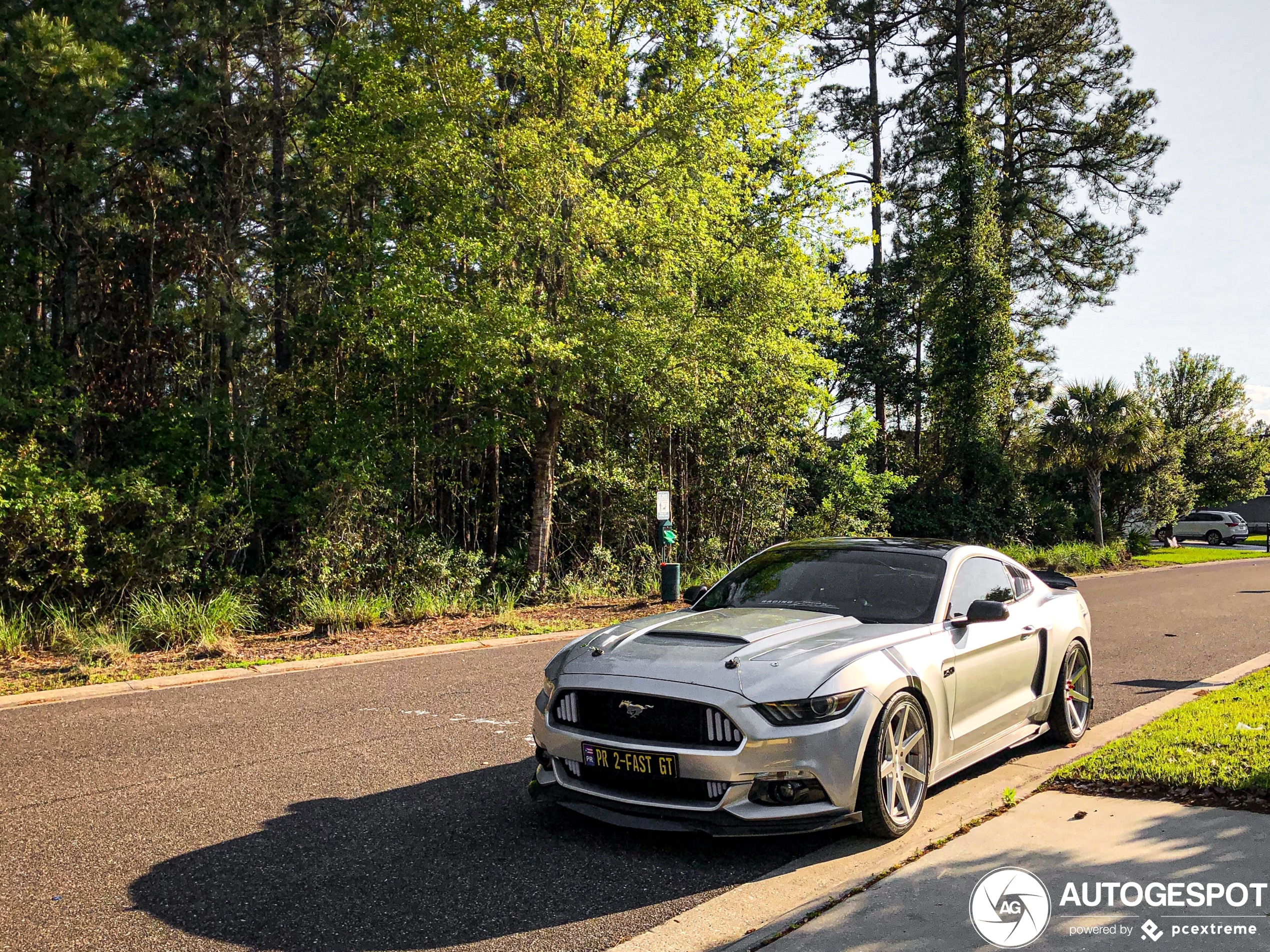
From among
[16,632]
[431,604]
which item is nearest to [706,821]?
[16,632]

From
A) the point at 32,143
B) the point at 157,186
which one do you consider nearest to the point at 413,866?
the point at 32,143

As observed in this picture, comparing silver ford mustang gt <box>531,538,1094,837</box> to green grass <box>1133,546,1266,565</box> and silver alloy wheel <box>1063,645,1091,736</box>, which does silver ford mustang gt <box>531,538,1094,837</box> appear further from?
green grass <box>1133,546,1266,565</box>

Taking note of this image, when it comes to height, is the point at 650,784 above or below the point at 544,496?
below

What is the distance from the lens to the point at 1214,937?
148 inches

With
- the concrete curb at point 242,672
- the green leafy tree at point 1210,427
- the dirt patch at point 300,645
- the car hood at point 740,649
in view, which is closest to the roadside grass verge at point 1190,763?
the car hood at point 740,649

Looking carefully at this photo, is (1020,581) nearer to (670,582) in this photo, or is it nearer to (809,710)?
(809,710)

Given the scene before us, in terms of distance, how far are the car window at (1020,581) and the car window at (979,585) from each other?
0.05 meters

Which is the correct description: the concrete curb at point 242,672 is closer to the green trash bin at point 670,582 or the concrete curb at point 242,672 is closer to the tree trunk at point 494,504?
the green trash bin at point 670,582

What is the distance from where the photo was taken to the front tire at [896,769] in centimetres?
489

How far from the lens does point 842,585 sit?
6.24m

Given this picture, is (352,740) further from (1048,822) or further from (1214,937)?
(1214,937)

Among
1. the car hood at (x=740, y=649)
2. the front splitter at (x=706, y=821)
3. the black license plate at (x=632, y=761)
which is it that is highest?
the car hood at (x=740, y=649)

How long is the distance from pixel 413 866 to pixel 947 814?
2.85m

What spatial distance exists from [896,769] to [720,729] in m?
1.05
